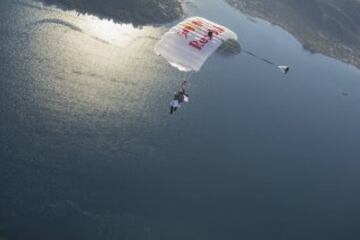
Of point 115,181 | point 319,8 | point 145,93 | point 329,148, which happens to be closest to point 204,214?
point 115,181

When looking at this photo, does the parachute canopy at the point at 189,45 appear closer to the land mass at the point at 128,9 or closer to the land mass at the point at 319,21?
the land mass at the point at 128,9

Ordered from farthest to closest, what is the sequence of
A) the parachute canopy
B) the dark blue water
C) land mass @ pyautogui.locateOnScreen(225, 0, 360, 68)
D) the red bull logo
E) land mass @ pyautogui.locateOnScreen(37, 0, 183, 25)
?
land mass @ pyautogui.locateOnScreen(225, 0, 360, 68) < land mass @ pyautogui.locateOnScreen(37, 0, 183, 25) < the dark blue water < the red bull logo < the parachute canopy

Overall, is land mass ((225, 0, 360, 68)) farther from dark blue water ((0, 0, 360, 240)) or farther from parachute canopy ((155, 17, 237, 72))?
parachute canopy ((155, 17, 237, 72))

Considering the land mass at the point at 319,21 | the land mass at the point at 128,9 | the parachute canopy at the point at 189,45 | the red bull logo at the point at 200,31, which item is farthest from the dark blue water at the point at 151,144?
the land mass at the point at 319,21

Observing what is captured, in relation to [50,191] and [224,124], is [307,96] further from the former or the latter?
[50,191]

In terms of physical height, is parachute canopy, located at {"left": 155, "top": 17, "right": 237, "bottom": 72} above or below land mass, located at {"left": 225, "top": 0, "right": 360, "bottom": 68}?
above

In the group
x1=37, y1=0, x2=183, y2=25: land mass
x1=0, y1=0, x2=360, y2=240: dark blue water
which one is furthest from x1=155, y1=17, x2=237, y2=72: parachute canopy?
x1=37, y1=0, x2=183, y2=25: land mass

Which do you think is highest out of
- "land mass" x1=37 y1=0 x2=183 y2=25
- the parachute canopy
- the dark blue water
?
the parachute canopy
